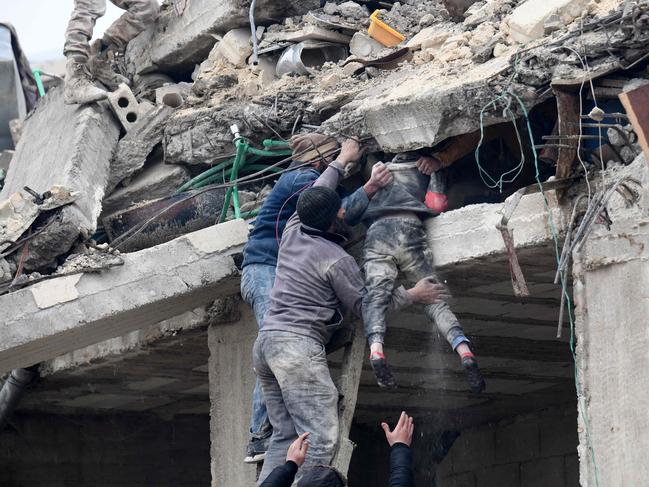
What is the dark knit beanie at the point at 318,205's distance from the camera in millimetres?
7977

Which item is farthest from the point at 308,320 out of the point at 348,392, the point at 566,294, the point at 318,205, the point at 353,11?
the point at 353,11

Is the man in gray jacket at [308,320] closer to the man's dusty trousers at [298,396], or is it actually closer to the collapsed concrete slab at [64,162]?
the man's dusty trousers at [298,396]

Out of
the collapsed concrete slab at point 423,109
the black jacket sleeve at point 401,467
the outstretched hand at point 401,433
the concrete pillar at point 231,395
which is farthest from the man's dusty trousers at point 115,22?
the black jacket sleeve at point 401,467

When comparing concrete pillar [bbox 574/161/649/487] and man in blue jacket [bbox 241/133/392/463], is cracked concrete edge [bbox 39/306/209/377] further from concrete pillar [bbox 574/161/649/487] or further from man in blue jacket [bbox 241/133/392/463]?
concrete pillar [bbox 574/161/649/487]

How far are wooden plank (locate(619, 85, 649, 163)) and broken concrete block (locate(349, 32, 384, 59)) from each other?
3.27 metres

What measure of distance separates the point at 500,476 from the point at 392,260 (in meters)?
4.17

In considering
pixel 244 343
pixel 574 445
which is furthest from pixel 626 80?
pixel 574 445

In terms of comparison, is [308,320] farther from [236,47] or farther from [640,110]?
[236,47]

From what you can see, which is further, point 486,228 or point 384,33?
point 384,33

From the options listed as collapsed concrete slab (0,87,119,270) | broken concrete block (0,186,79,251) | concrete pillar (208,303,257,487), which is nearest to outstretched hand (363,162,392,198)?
concrete pillar (208,303,257,487)

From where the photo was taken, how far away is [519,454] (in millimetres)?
11570

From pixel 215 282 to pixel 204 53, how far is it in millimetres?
2783

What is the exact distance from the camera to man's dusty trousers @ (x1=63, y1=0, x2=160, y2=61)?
11.1m

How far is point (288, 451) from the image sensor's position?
7.49m
